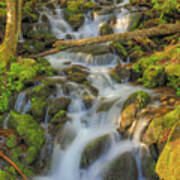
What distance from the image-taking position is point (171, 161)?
295 cm

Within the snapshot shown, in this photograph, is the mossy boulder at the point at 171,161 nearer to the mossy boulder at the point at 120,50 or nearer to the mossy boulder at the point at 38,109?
the mossy boulder at the point at 38,109

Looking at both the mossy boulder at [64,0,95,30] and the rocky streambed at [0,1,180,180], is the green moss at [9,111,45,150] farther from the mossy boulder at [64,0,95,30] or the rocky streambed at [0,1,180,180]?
the mossy boulder at [64,0,95,30]

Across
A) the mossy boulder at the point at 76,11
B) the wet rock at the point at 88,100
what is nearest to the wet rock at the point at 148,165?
the wet rock at the point at 88,100

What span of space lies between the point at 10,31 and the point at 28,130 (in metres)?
5.38

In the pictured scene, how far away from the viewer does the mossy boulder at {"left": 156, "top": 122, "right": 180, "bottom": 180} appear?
2805 millimetres

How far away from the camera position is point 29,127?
552 centimetres

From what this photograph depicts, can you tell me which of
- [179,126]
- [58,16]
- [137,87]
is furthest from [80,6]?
[179,126]

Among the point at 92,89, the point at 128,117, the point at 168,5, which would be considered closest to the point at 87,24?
the point at 168,5

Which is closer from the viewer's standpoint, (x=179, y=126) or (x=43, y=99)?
(x=179, y=126)

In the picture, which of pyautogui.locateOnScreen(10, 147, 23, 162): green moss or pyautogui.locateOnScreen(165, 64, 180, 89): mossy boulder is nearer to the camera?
pyautogui.locateOnScreen(10, 147, 23, 162): green moss

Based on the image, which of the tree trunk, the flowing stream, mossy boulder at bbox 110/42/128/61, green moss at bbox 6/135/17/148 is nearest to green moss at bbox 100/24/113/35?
mossy boulder at bbox 110/42/128/61

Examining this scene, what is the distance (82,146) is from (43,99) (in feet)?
7.96

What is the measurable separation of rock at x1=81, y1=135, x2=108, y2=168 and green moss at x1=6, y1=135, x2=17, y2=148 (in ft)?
6.36

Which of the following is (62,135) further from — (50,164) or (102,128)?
(102,128)
